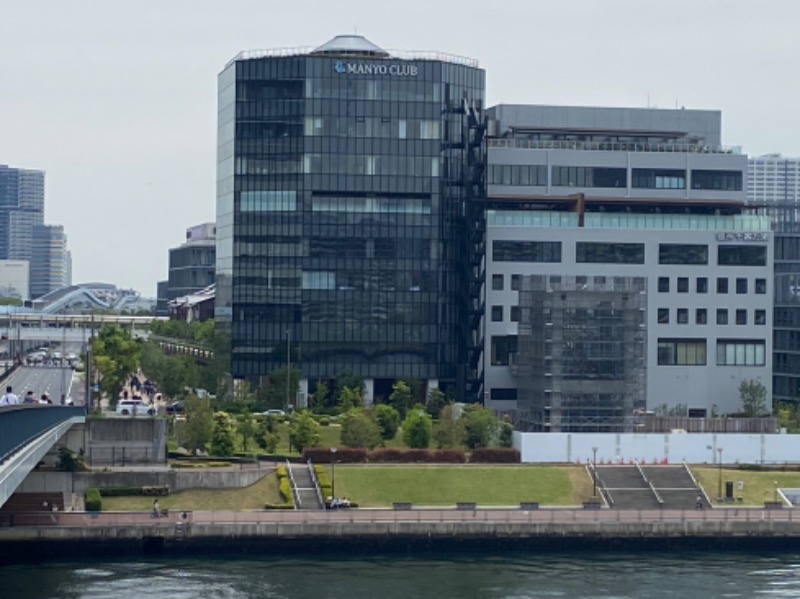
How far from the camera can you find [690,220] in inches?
5394

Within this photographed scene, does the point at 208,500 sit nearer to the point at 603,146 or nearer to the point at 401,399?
the point at 401,399

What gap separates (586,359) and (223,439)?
79.4 ft

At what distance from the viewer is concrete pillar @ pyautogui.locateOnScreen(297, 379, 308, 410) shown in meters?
130

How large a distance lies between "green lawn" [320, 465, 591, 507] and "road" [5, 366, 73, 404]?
120 ft

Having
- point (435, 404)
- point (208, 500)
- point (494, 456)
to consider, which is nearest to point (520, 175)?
point (435, 404)

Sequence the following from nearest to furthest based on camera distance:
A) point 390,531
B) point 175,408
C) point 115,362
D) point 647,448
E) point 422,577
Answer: point 422,577 < point 390,531 < point 647,448 < point 175,408 < point 115,362

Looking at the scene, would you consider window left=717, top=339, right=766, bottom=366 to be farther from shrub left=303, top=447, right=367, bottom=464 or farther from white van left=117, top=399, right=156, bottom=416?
white van left=117, top=399, right=156, bottom=416

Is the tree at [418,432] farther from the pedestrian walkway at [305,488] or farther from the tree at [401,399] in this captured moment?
the tree at [401,399]

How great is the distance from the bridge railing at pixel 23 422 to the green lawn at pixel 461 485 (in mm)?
15867

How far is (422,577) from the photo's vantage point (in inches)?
3214

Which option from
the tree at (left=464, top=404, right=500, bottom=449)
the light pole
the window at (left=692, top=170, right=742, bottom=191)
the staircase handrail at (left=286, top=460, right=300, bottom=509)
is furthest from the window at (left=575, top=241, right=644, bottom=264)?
the staircase handrail at (left=286, top=460, right=300, bottom=509)

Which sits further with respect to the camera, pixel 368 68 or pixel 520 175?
pixel 520 175

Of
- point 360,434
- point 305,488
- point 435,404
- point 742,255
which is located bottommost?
point 305,488

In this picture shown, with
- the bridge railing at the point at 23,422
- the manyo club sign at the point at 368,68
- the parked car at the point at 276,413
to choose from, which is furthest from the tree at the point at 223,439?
the manyo club sign at the point at 368,68
